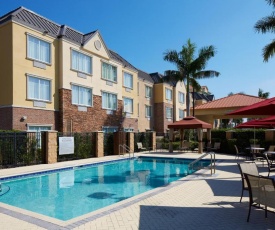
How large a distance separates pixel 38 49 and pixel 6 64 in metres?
2.72

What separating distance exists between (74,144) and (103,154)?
3.24m

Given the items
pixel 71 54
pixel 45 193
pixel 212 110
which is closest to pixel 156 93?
pixel 212 110

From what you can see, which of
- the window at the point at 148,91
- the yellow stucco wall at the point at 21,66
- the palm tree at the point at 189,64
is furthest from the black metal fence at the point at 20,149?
the window at the point at 148,91

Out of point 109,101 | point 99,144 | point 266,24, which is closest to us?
point 99,144

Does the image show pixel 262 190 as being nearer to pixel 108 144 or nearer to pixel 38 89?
pixel 108 144

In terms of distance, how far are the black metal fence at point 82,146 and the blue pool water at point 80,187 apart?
252 centimetres

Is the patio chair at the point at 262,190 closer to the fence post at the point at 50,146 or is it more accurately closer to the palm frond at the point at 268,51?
the fence post at the point at 50,146

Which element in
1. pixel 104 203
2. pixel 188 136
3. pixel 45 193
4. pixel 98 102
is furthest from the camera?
pixel 188 136

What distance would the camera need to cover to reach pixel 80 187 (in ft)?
36.7

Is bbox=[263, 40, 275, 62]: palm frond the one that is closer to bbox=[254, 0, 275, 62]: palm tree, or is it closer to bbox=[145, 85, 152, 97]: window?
bbox=[254, 0, 275, 62]: palm tree

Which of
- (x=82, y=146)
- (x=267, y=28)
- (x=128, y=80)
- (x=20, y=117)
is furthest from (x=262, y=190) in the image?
(x=128, y=80)

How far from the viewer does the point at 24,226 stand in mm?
5590

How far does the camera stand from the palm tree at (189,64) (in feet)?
98.2

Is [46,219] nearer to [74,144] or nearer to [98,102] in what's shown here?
[74,144]
